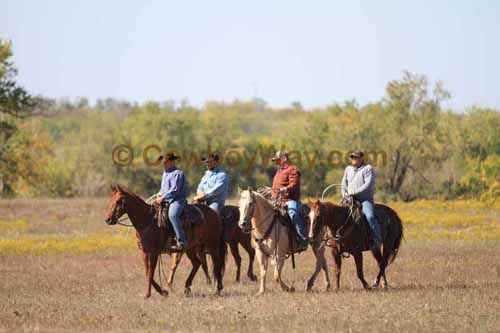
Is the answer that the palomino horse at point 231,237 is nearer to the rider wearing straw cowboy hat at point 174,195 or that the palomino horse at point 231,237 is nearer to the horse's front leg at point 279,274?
the rider wearing straw cowboy hat at point 174,195

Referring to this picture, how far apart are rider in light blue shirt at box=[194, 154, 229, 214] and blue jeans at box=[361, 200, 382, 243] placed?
2887mm

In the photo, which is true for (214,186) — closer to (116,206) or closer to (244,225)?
(244,225)

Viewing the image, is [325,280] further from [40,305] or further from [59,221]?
[59,221]

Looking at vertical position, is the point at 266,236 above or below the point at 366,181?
below

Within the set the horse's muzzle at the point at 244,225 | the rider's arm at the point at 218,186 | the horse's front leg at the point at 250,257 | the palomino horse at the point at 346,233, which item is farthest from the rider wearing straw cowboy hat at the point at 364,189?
the horse's front leg at the point at 250,257

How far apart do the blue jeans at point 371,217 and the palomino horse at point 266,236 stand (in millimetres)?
1504

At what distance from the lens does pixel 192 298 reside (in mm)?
16969

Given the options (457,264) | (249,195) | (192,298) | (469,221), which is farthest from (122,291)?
(469,221)

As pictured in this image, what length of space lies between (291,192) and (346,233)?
4.12ft

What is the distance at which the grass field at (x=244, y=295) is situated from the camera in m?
13.9

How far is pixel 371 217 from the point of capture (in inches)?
707

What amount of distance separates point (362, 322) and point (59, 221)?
1184 inches

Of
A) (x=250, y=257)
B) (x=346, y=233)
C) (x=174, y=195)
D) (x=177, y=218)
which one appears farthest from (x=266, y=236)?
(x=250, y=257)

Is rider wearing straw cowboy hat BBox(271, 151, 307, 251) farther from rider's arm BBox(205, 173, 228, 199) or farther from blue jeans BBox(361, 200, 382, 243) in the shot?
rider's arm BBox(205, 173, 228, 199)
